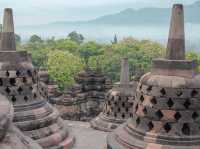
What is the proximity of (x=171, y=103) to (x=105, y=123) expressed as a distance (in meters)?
8.99

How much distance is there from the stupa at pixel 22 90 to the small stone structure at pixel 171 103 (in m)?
3.84

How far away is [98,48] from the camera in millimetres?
70188

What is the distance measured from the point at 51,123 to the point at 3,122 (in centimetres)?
926

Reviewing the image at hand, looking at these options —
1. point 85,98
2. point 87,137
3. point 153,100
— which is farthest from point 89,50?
point 153,100

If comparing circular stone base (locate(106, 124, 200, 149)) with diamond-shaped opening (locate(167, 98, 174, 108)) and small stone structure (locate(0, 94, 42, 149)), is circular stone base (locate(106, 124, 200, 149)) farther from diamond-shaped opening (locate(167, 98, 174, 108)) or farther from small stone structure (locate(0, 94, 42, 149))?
small stone structure (locate(0, 94, 42, 149))

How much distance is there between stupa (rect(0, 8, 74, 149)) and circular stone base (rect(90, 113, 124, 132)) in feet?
15.2

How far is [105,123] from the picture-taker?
17156 millimetres

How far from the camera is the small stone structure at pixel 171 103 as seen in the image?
27.3 feet

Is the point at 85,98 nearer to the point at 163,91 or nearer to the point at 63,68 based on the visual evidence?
the point at 163,91

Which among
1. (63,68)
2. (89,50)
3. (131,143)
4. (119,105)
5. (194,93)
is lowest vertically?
(119,105)

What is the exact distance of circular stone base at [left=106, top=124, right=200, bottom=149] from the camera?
825 centimetres

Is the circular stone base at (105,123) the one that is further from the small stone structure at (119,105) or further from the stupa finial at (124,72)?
the stupa finial at (124,72)

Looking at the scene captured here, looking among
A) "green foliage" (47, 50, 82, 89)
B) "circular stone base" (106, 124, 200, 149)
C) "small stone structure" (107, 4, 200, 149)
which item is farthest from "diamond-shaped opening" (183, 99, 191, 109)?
"green foliage" (47, 50, 82, 89)

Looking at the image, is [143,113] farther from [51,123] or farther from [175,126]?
[51,123]
